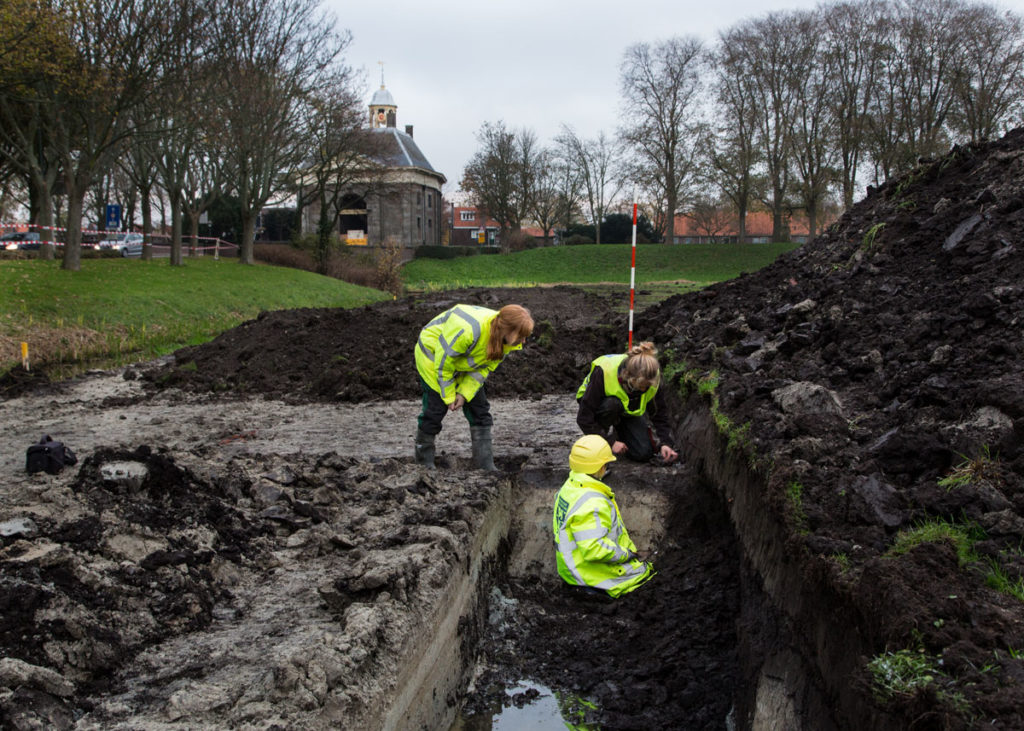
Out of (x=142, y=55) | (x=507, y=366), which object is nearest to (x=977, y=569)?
(x=507, y=366)

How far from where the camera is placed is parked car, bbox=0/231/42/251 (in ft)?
114

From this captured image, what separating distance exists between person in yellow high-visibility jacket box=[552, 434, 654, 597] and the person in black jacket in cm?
65

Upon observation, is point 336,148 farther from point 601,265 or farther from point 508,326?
point 508,326

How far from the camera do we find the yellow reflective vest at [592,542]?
4906mm

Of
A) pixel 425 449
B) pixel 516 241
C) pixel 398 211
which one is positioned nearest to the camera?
pixel 425 449

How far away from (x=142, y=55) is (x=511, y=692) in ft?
66.1

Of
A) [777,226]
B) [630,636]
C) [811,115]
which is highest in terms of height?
[811,115]

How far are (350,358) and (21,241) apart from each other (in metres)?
32.7

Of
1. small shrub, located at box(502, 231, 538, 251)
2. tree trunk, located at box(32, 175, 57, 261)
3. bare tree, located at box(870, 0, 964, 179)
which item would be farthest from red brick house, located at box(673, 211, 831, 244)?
tree trunk, located at box(32, 175, 57, 261)

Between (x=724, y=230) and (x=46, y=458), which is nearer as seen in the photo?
(x=46, y=458)

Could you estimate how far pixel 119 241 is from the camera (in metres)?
37.0

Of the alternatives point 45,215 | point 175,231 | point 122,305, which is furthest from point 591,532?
point 175,231

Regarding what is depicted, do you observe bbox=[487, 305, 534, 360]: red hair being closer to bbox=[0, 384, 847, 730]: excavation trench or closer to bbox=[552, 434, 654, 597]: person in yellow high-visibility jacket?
bbox=[552, 434, 654, 597]: person in yellow high-visibility jacket

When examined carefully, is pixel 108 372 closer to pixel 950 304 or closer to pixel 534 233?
pixel 950 304
